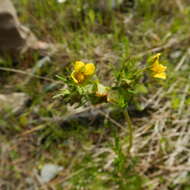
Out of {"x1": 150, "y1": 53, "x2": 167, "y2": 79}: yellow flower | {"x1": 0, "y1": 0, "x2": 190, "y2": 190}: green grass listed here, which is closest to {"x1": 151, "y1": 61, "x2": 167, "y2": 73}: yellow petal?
{"x1": 150, "y1": 53, "x2": 167, "y2": 79}: yellow flower

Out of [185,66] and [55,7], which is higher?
[55,7]

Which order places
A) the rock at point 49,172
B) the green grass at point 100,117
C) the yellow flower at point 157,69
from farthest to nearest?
1. the rock at point 49,172
2. the green grass at point 100,117
3. the yellow flower at point 157,69

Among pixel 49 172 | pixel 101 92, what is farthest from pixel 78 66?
pixel 49 172

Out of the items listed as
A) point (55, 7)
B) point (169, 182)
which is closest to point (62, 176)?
point (169, 182)

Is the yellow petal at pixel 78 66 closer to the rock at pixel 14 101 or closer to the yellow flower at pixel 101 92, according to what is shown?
the yellow flower at pixel 101 92

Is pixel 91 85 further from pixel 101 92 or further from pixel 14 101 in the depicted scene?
pixel 14 101

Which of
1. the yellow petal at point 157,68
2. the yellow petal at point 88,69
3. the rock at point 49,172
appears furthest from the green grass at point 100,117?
the yellow petal at point 88,69

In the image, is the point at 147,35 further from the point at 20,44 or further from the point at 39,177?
the point at 39,177

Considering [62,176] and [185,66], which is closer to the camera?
[62,176]
